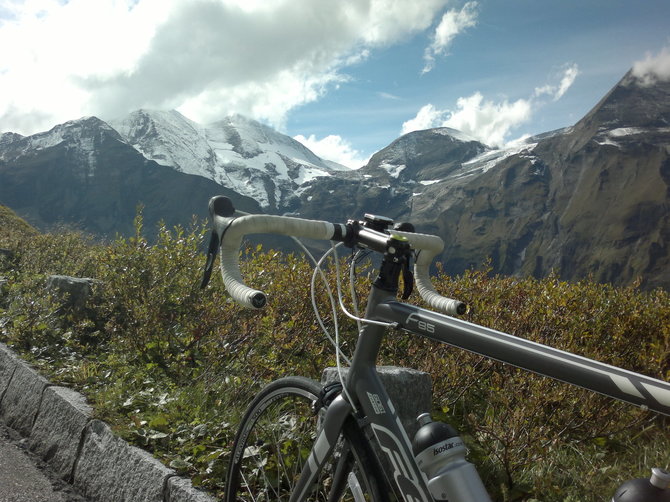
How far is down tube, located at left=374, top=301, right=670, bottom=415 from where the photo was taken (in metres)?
1.39

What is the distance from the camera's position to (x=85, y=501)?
3.90 meters

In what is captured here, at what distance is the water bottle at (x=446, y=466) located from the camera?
172cm

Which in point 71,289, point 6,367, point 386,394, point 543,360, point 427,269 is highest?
point 427,269

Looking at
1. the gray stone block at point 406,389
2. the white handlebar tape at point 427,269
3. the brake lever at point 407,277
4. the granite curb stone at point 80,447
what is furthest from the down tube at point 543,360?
the granite curb stone at point 80,447

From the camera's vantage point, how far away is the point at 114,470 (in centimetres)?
377

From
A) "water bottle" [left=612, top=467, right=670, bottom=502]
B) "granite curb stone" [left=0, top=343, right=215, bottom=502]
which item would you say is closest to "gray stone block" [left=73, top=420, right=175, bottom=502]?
"granite curb stone" [left=0, top=343, right=215, bottom=502]

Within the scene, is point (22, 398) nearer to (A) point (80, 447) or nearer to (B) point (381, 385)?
(A) point (80, 447)

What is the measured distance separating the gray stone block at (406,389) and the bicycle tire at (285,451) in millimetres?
415

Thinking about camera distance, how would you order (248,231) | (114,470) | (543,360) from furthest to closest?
(114,470), (248,231), (543,360)

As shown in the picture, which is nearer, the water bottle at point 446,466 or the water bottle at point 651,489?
the water bottle at point 651,489

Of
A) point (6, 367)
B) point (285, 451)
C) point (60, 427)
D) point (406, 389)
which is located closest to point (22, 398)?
point (6, 367)

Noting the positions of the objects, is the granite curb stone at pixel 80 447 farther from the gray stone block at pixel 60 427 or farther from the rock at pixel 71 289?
the rock at pixel 71 289

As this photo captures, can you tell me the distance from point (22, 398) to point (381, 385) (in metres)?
4.38

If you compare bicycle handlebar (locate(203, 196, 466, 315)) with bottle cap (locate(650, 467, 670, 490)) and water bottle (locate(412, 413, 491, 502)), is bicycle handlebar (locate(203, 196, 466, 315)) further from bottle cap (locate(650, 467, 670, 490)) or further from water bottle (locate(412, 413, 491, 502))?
bottle cap (locate(650, 467, 670, 490))
